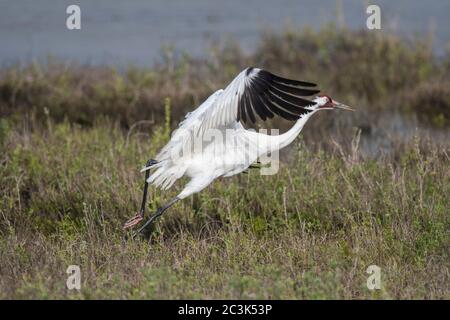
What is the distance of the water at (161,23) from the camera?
512 inches

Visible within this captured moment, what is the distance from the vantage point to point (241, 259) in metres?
5.76

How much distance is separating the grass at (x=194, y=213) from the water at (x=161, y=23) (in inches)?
89.0

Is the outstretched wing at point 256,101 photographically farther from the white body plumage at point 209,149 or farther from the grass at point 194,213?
the grass at point 194,213

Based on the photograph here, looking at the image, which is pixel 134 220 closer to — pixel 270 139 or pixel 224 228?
pixel 224 228

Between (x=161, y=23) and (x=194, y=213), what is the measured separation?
885cm

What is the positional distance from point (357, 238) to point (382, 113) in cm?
496

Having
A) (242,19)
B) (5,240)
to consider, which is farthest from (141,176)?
(242,19)

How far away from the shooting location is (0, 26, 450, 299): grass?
5.21 meters

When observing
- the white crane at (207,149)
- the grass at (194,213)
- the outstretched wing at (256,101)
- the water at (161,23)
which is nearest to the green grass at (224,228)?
the grass at (194,213)

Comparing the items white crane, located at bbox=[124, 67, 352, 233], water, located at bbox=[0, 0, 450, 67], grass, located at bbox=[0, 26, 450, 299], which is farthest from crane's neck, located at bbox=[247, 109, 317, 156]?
water, located at bbox=[0, 0, 450, 67]

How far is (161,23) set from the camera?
1527 cm

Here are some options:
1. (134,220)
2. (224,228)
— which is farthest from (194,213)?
(134,220)

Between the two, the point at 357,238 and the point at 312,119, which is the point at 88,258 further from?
the point at 312,119

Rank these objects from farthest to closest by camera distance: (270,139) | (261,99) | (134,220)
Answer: (134,220), (270,139), (261,99)
